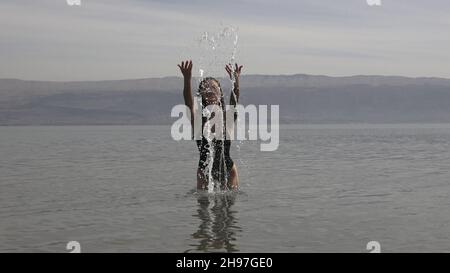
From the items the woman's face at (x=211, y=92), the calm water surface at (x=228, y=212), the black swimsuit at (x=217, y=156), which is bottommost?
the calm water surface at (x=228, y=212)

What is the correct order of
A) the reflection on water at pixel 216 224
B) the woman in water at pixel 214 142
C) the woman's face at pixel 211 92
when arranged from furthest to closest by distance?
the woman's face at pixel 211 92 < the woman in water at pixel 214 142 < the reflection on water at pixel 216 224

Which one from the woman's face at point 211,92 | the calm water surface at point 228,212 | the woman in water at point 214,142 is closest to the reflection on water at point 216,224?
the calm water surface at point 228,212

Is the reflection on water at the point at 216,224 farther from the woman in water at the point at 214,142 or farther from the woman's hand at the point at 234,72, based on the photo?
the woman's hand at the point at 234,72

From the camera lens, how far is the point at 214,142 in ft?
47.5

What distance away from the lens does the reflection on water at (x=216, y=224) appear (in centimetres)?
987

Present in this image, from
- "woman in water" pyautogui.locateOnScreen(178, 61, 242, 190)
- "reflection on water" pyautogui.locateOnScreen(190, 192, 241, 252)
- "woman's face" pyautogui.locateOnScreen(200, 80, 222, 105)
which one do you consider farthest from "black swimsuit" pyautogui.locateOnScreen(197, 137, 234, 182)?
"woman's face" pyautogui.locateOnScreen(200, 80, 222, 105)

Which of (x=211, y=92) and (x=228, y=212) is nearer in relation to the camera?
(x=228, y=212)

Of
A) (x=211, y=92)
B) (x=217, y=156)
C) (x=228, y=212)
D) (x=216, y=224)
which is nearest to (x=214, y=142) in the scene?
(x=217, y=156)

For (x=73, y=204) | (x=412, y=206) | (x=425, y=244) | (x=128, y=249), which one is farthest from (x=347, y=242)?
(x=73, y=204)

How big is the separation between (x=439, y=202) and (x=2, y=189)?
12625 millimetres

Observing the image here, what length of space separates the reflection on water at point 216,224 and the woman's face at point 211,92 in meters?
2.50

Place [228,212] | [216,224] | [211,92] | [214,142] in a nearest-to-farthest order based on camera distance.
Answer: [216,224] → [228,212] → [211,92] → [214,142]

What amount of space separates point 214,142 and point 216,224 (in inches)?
125

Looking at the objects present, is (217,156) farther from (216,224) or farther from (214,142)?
(216,224)
